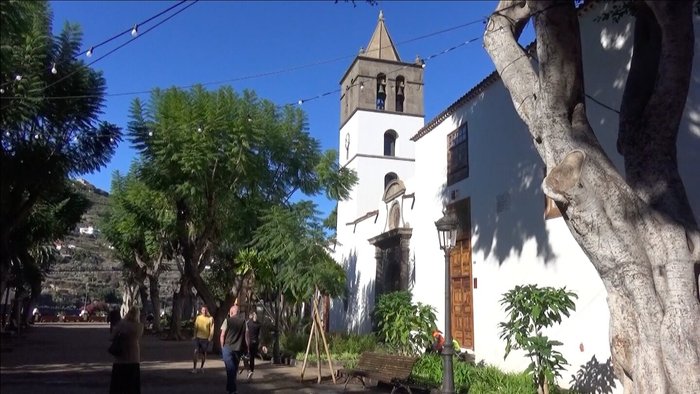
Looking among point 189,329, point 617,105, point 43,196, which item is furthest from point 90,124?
point 189,329

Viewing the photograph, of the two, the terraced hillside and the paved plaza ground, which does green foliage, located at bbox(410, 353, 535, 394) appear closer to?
the paved plaza ground

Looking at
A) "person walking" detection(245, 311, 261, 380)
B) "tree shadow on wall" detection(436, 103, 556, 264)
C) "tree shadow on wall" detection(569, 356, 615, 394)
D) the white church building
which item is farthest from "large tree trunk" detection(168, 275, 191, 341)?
"tree shadow on wall" detection(569, 356, 615, 394)

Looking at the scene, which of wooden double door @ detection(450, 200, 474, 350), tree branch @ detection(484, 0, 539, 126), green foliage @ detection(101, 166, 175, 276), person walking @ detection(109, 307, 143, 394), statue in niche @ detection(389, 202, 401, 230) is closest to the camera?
tree branch @ detection(484, 0, 539, 126)

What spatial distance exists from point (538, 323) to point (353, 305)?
48.0 feet

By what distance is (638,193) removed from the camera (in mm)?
6059

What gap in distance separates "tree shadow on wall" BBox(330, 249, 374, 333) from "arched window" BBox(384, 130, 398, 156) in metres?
6.59

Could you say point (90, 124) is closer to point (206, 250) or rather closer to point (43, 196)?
point (43, 196)

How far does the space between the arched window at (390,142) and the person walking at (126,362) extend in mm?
21393

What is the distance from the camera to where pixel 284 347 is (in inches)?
688

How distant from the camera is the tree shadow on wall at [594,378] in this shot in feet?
30.6

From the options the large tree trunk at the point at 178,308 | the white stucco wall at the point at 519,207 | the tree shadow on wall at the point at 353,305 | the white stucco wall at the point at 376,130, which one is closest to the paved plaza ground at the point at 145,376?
the white stucco wall at the point at 519,207

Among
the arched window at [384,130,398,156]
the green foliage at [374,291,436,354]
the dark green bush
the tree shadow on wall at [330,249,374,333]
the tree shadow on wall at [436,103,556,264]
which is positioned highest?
the arched window at [384,130,398,156]

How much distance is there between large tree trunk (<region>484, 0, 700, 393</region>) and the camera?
539 centimetres

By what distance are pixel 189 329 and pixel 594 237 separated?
29.2 metres
